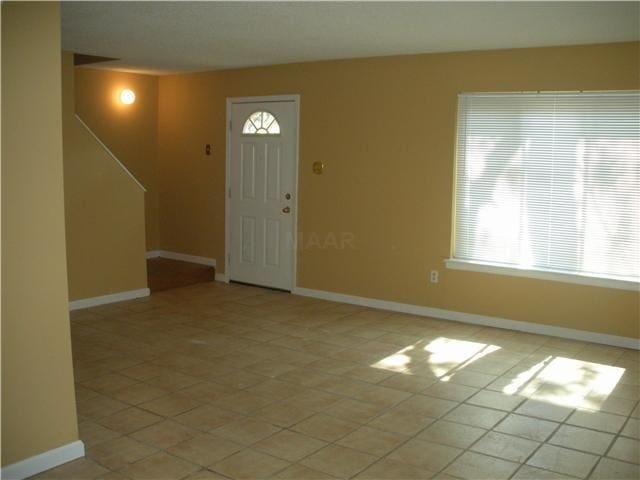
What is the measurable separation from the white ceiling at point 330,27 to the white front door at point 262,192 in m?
1.00

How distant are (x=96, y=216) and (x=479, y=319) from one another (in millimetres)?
3691

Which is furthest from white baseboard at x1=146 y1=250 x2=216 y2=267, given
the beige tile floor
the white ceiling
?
the white ceiling

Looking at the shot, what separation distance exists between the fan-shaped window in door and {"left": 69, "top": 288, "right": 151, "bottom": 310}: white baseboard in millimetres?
2064

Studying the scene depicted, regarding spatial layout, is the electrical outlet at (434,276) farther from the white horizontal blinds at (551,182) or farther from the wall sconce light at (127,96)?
the wall sconce light at (127,96)

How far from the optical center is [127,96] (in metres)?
8.15

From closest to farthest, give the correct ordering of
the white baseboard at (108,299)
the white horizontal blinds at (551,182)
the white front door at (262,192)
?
the white horizontal blinds at (551,182) → the white baseboard at (108,299) → the white front door at (262,192)

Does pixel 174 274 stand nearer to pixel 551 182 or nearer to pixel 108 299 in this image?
pixel 108 299

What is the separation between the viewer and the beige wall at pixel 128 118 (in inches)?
309

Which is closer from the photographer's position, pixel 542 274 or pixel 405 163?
pixel 542 274

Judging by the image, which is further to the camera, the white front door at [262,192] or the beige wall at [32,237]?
the white front door at [262,192]

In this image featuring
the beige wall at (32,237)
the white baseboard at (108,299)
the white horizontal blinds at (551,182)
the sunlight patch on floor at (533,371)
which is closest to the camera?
the beige wall at (32,237)

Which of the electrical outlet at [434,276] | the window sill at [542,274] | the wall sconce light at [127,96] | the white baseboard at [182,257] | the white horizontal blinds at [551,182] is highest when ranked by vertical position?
the wall sconce light at [127,96]

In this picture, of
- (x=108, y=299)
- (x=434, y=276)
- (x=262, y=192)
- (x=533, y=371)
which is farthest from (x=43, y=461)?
(x=262, y=192)

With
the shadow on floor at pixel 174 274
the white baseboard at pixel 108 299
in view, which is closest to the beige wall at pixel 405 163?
the shadow on floor at pixel 174 274
